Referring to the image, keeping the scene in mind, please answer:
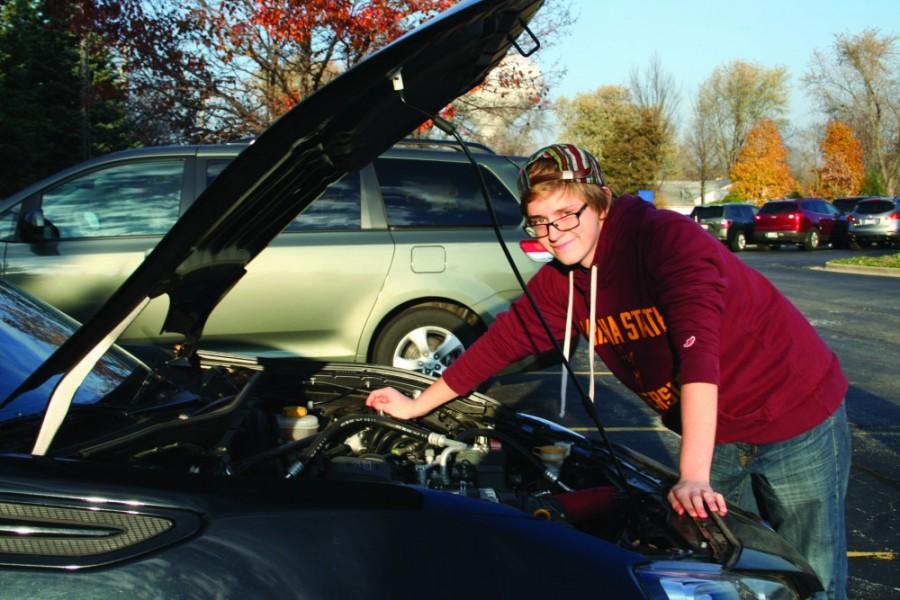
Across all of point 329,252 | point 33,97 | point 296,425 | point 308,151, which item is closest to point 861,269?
→ point 329,252

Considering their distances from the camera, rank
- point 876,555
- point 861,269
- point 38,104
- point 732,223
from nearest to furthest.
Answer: point 876,555, point 861,269, point 38,104, point 732,223

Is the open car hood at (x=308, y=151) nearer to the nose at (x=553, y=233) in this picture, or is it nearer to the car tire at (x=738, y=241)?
the nose at (x=553, y=233)

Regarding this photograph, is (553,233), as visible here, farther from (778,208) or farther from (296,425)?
(778,208)

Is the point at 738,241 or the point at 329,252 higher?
the point at 329,252

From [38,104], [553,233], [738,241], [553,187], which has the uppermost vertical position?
[38,104]

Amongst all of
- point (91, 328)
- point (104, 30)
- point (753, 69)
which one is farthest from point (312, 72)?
point (753, 69)

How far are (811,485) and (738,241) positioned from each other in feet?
99.0

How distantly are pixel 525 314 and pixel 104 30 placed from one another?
32.7 feet

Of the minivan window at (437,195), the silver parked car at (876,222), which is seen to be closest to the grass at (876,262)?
the silver parked car at (876,222)

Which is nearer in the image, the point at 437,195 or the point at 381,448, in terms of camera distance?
the point at 381,448

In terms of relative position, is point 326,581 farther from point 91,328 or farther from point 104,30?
point 104,30

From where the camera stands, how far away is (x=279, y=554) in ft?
5.29

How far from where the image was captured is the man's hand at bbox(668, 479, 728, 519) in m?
2.16

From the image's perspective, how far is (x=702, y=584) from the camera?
191cm
